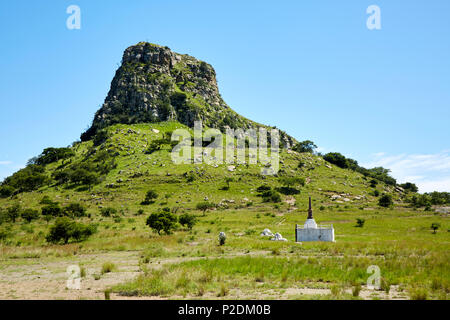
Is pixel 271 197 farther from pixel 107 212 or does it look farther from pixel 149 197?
pixel 107 212

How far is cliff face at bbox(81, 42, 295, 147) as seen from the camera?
6042 inches

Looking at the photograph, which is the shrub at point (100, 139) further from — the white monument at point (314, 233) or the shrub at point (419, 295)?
the shrub at point (419, 295)

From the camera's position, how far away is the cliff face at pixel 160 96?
503 feet

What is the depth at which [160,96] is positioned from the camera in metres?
160

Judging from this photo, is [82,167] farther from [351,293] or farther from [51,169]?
[351,293]

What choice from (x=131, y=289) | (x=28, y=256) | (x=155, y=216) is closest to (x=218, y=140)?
(x=155, y=216)

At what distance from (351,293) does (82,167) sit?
104335 mm

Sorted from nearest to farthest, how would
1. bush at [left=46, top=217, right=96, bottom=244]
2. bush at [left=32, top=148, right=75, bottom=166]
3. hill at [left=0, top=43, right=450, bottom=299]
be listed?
1. hill at [left=0, top=43, right=450, bottom=299]
2. bush at [left=46, top=217, right=96, bottom=244]
3. bush at [left=32, top=148, right=75, bottom=166]

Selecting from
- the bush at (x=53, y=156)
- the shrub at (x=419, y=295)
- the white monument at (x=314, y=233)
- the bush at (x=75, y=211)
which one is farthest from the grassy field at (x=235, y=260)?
the bush at (x=53, y=156)

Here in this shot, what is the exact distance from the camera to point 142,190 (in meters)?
89.7

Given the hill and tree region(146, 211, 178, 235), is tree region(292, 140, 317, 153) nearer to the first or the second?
the hill

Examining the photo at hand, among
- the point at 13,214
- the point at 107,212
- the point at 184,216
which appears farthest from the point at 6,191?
the point at 184,216

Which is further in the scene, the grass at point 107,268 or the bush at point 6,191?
the bush at point 6,191

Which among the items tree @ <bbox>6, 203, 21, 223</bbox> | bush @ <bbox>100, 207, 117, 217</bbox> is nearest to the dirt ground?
bush @ <bbox>100, 207, 117, 217</bbox>
